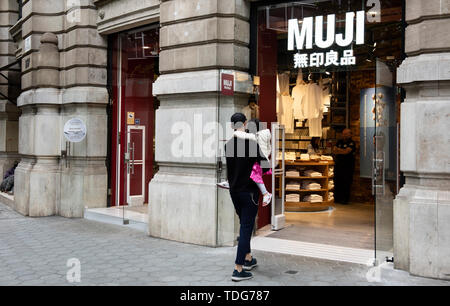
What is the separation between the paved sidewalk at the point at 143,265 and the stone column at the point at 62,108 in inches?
91.6

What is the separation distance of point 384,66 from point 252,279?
3449 mm

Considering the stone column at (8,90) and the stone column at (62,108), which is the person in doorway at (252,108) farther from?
the stone column at (8,90)

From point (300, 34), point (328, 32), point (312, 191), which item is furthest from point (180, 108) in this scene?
point (312, 191)

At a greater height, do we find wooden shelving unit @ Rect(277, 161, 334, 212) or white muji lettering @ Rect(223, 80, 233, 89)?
white muji lettering @ Rect(223, 80, 233, 89)

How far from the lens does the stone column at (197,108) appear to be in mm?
7926

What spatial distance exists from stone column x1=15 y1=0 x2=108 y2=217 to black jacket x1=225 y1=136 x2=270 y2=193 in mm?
5905

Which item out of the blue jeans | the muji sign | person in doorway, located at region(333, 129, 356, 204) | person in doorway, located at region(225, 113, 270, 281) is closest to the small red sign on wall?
the muji sign

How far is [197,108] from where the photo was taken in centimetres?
812

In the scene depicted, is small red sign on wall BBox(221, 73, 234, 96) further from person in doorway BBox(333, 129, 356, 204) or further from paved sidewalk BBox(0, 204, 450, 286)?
person in doorway BBox(333, 129, 356, 204)

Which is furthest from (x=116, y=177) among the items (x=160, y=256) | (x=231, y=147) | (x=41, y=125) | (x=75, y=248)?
(x=231, y=147)

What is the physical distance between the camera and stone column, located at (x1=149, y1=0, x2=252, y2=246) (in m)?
7.93

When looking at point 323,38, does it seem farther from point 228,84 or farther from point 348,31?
point 228,84

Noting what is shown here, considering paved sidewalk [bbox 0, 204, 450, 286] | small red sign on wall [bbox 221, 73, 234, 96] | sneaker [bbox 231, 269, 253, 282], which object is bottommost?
paved sidewalk [bbox 0, 204, 450, 286]

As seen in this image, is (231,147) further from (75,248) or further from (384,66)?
(75,248)
